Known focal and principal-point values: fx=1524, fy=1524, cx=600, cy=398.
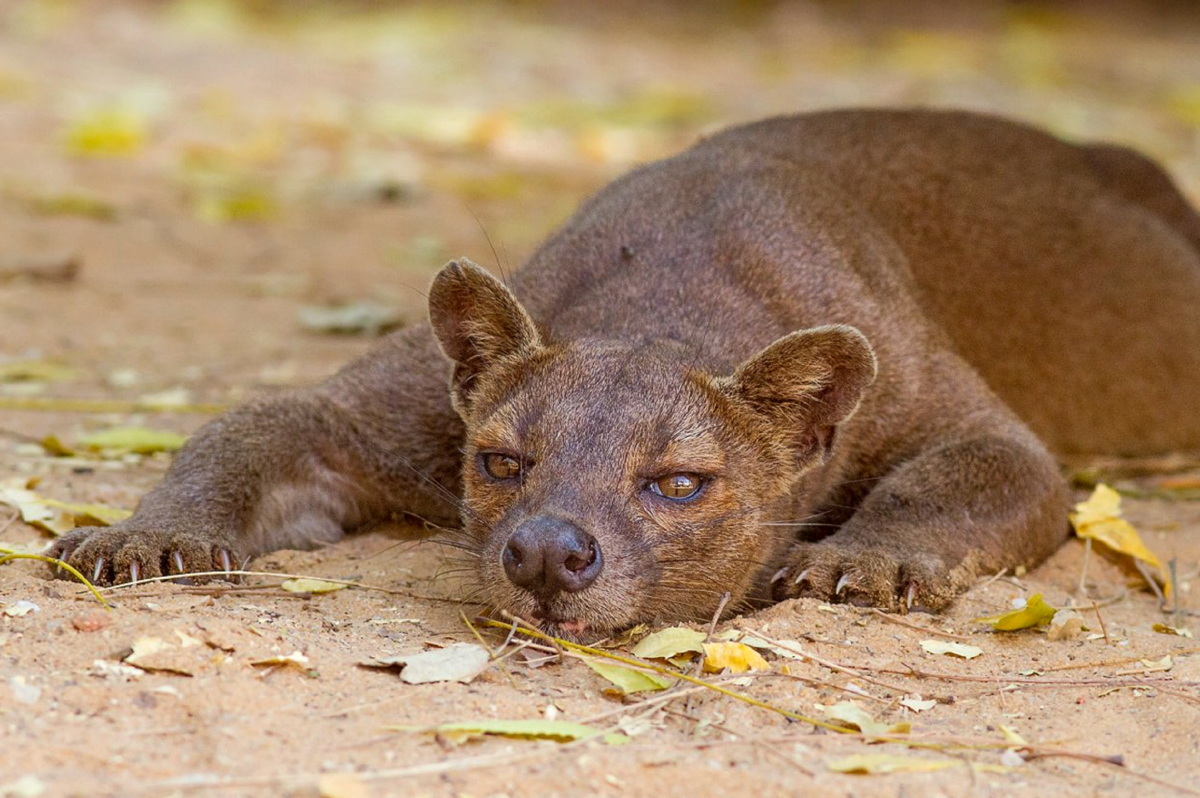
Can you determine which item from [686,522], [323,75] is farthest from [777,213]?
[323,75]

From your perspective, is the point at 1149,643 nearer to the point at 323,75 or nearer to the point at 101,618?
the point at 101,618

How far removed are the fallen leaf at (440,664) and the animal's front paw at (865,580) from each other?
3.70ft

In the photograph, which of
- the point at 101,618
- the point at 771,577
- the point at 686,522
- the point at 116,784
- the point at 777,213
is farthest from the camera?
the point at 777,213

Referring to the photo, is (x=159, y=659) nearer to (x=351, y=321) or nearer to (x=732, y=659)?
(x=732, y=659)

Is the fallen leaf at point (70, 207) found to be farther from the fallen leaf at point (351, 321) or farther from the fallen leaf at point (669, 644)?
the fallen leaf at point (669, 644)

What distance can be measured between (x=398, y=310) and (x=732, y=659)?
4.17 m

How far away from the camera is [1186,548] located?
17.9ft

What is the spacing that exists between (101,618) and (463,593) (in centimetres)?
113

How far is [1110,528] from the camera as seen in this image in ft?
17.6

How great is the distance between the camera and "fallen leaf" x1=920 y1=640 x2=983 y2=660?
421 centimetres

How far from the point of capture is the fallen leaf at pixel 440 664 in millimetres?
3676

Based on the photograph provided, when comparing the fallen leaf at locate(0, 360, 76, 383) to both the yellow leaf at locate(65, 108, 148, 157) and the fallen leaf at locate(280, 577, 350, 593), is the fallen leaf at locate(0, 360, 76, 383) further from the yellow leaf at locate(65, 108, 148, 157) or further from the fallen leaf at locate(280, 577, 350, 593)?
the yellow leaf at locate(65, 108, 148, 157)

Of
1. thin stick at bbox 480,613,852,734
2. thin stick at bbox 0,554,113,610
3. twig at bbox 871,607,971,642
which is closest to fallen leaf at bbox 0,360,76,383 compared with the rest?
thin stick at bbox 0,554,113,610

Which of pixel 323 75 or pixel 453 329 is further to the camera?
pixel 323 75
